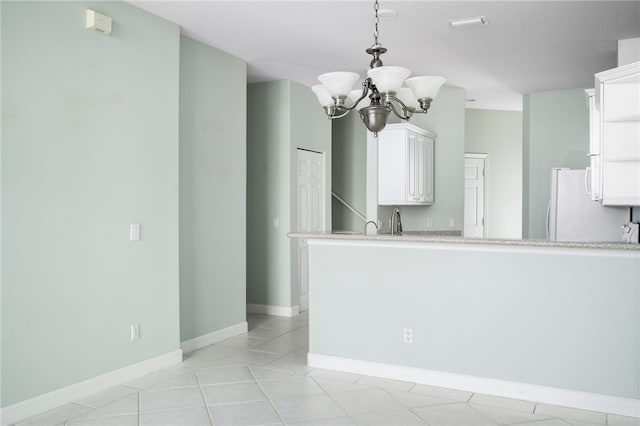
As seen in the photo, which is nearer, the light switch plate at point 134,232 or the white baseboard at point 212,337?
the light switch plate at point 134,232

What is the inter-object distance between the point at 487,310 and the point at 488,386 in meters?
0.50

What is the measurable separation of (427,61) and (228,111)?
205 cm

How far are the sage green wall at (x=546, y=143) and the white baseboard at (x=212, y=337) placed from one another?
399 cm

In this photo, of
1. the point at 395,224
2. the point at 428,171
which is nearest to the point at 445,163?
the point at 428,171

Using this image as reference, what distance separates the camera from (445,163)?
683cm

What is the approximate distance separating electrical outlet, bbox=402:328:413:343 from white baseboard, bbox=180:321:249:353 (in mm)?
1936

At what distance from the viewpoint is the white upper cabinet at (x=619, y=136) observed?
10.9 ft

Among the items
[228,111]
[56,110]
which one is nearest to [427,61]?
[228,111]

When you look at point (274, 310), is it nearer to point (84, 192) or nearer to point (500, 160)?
point (84, 192)

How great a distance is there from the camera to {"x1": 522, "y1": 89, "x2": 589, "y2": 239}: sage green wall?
259 inches

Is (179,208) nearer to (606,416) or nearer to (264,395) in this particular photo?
(264,395)

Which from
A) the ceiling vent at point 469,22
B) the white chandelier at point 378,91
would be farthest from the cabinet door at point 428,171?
the white chandelier at point 378,91

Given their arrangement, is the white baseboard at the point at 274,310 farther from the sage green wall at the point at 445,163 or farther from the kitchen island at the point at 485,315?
the kitchen island at the point at 485,315

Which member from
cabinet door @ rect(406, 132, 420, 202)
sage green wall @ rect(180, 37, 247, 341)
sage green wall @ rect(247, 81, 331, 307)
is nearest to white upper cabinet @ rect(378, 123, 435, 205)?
cabinet door @ rect(406, 132, 420, 202)
